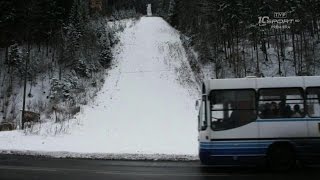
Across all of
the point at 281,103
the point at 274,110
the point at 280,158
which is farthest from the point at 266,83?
the point at 280,158

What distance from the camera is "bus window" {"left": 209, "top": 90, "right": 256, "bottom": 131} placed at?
1597 cm

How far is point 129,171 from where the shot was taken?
15789mm

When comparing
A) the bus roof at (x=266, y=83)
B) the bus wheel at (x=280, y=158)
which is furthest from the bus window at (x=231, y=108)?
the bus wheel at (x=280, y=158)

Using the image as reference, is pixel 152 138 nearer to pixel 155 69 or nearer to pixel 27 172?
pixel 27 172

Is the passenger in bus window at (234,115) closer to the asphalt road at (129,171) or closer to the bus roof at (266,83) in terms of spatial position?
the bus roof at (266,83)

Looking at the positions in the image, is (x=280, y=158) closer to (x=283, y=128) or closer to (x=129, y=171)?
(x=283, y=128)

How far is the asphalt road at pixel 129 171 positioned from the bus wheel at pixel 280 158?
0.92ft

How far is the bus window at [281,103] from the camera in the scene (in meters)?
16.0

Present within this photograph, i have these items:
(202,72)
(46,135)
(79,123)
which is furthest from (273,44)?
(46,135)

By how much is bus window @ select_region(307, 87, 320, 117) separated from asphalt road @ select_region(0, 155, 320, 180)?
186 centimetres

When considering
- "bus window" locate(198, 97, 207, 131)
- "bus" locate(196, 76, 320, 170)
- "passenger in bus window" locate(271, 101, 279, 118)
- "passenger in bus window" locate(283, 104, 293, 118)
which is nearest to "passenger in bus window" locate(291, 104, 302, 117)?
"bus" locate(196, 76, 320, 170)

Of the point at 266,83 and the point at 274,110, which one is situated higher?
the point at 266,83

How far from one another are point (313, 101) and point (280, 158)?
2.20 m

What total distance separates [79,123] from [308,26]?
35925 millimetres
